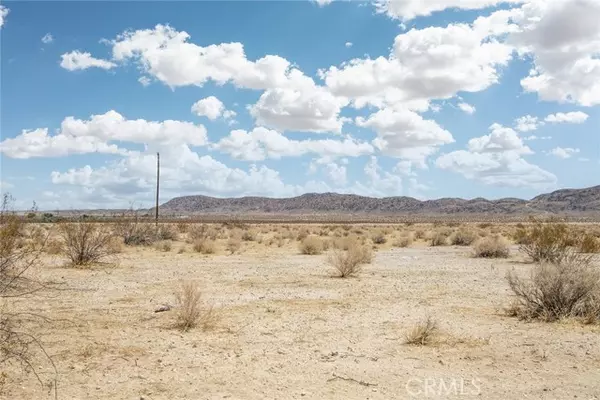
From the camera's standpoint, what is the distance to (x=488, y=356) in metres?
8.95

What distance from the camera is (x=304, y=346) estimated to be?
953 cm

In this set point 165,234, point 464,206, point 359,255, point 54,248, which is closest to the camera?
point 359,255

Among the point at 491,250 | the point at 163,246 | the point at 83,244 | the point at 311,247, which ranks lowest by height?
the point at 163,246

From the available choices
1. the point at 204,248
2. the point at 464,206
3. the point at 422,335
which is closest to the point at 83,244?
the point at 204,248

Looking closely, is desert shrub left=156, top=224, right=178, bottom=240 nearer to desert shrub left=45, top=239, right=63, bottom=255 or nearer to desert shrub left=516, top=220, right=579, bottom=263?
desert shrub left=45, top=239, right=63, bottom=255

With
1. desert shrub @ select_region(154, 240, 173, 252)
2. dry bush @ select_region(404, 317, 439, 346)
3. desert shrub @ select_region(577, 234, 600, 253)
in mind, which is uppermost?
desert shrub @ select_region(577, 234, 600, 253)

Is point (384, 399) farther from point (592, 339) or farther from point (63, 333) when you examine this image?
point (63, 333)

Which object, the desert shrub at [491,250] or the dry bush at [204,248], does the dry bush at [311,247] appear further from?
the desert shrub at [491,250]

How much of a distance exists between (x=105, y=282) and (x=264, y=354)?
9.63 metres

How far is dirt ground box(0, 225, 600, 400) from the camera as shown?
295 inches

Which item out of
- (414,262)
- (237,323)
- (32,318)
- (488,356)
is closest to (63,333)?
(32,318)

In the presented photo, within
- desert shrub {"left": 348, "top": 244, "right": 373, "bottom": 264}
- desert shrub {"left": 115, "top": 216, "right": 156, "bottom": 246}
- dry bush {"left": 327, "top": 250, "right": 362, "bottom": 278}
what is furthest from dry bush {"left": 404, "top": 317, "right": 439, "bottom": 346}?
desert shrub {"left": 115, "top": 216, "right": 156, "bottom": 246}

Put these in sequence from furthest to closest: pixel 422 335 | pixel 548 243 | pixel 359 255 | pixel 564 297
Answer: pixel 548 243 < pixel 359 255 < pixel 564 297 < pixel 422 335

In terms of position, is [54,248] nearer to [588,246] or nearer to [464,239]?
[588,246]
